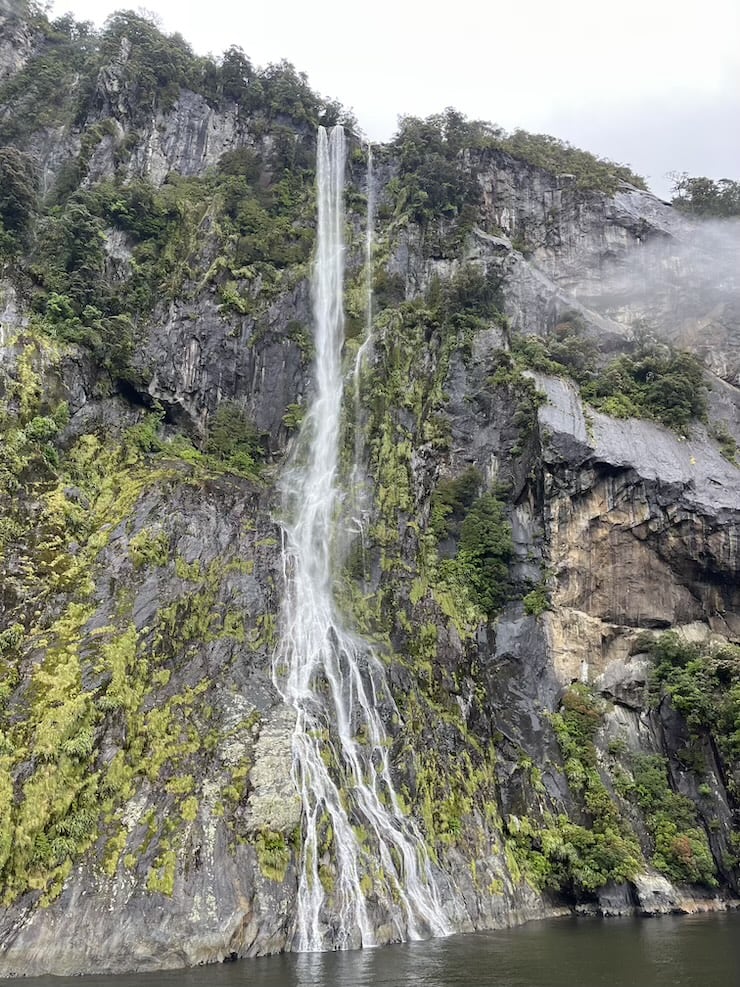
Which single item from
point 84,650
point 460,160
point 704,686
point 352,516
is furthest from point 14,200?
point 704,686

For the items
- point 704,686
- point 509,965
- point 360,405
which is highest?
point 360,405

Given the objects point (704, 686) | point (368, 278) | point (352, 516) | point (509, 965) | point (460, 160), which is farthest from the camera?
point (460, 160)

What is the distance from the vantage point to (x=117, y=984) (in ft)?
47.9

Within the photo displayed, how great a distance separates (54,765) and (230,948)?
20.7ft

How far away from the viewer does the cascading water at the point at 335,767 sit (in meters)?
18.9

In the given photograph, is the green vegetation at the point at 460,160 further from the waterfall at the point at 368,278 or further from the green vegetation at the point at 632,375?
the green vegetation at the point at 632,375

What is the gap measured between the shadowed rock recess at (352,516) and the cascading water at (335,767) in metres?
0.17

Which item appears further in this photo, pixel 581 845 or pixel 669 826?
pixel 669 826

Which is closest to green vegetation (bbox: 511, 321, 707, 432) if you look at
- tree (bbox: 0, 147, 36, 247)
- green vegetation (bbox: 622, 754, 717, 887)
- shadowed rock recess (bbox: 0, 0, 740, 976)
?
shadowed rock recess (bbox: 0, 0, 740, 976)

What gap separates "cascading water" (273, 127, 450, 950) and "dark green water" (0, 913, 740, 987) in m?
1.09

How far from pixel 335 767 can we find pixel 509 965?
8.12 meters

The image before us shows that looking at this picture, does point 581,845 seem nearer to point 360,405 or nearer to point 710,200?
point 360,405

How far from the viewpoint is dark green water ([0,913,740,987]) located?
1348 centimetres

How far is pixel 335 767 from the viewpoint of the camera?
2186 centimetres
